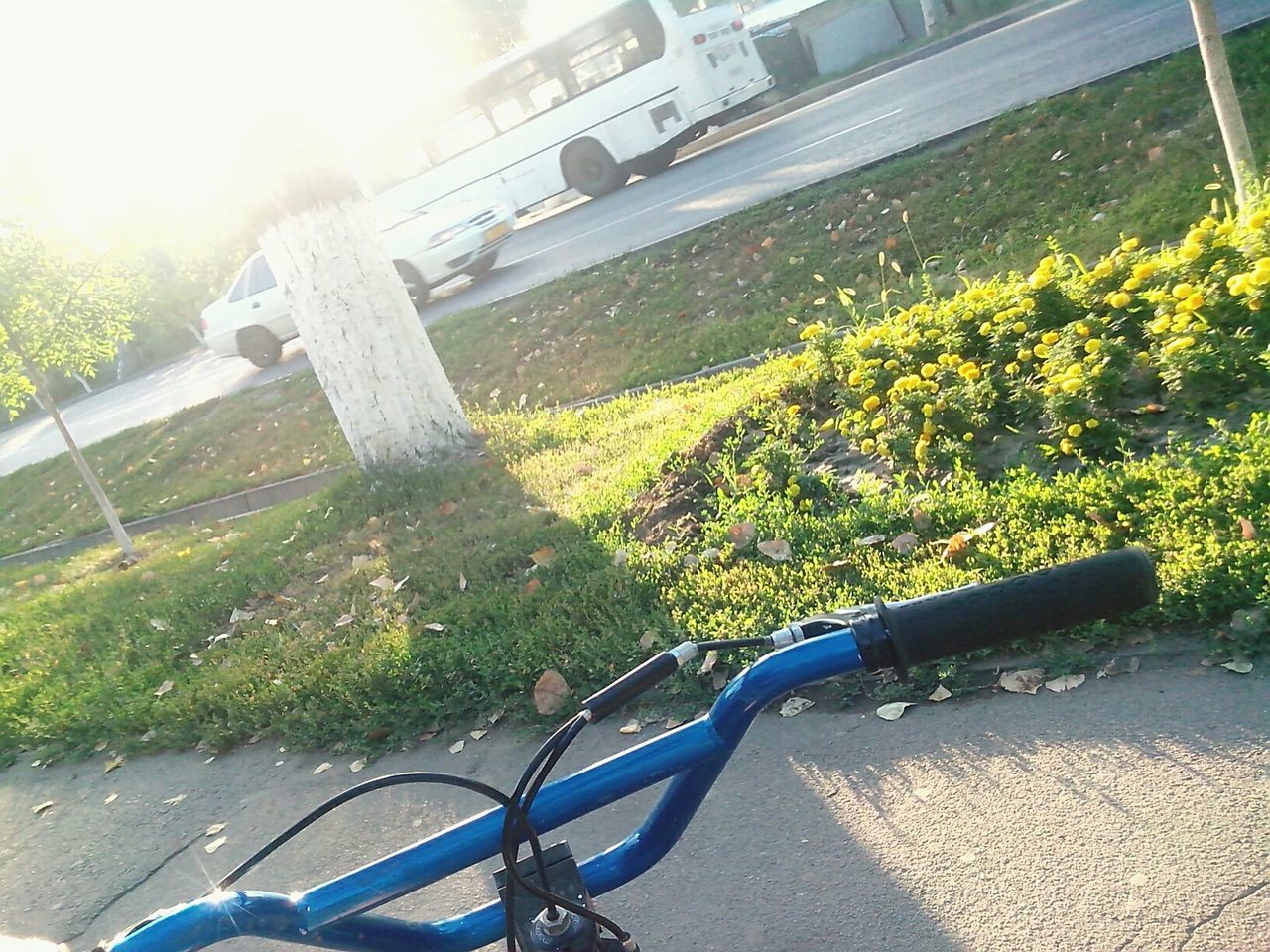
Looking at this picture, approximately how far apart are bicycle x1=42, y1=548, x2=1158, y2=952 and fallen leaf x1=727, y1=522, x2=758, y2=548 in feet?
10.2

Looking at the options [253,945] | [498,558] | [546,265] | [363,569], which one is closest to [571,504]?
[498,558]

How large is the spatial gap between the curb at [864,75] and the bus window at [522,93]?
287 cm

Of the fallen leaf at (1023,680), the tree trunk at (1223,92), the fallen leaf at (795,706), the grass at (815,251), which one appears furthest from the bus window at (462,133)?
the fallen leaf at (1023,680)

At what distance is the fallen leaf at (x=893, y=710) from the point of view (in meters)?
3.39

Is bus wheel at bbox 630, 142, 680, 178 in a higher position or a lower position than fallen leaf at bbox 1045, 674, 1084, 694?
higher

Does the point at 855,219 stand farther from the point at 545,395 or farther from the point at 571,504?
the point at 571,504

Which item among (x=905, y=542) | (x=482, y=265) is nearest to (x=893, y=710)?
(x=905, y=542)

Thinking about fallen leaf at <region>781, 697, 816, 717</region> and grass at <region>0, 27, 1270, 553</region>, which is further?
grass at <region>0, 27, 1270, 553</region>

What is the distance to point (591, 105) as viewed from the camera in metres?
19.1

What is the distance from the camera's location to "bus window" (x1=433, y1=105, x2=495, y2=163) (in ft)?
66.2

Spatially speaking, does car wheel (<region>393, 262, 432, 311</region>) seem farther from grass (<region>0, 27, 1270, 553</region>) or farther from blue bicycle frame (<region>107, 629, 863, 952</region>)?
blue bicycle frame (<region>107, 629, 863, 952</region>)

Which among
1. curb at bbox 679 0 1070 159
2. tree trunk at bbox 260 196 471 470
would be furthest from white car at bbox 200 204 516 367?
tree trunk at bbox 260 196 471 470

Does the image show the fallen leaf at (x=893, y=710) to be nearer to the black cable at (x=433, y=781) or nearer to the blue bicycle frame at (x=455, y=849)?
the blue bicycle frame at (x=455, y=849)

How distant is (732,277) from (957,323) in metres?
4.46
